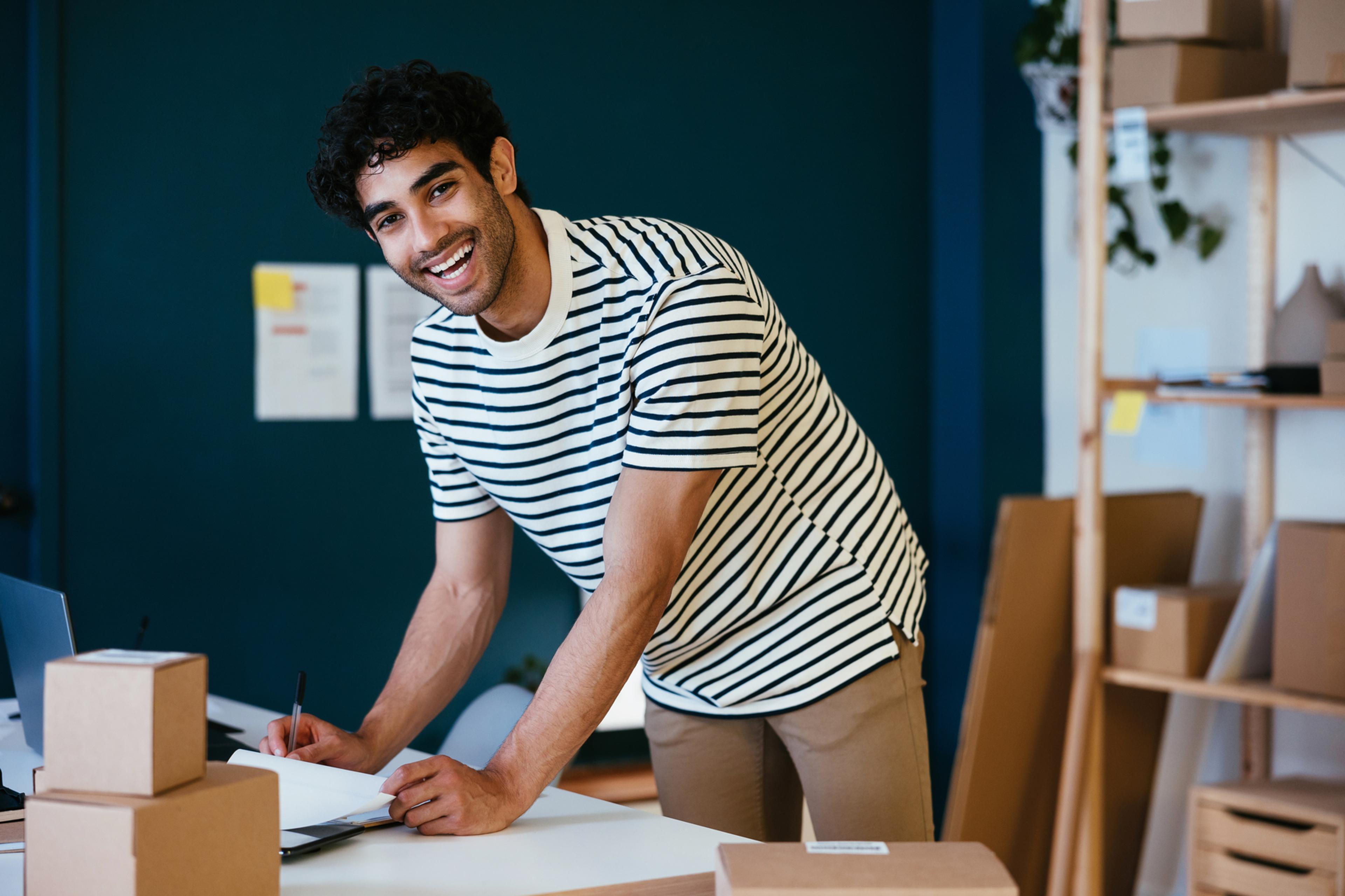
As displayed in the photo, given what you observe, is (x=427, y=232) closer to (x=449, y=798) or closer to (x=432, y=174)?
(x=432, y=174)

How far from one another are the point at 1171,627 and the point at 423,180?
6.25ft

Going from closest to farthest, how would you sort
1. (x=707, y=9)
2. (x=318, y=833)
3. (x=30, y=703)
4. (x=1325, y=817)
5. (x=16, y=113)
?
(x=318, y=833) < (x=30, y=703) < (x=1325, y=817) < (x=16, y=113) < (x=707, y=9)

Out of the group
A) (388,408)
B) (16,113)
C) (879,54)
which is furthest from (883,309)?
(16,113)

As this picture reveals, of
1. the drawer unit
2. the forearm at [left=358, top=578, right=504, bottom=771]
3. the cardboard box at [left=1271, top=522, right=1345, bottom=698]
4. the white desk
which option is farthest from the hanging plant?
the white desk

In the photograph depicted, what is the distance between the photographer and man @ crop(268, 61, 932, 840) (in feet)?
4.52

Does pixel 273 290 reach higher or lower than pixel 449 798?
higher

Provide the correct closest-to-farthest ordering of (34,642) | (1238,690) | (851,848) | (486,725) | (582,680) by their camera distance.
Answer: (851,848) < (582,680) < (34,642) < (486,725) < (1238,690)

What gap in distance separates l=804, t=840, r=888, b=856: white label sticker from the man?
1.21 ft

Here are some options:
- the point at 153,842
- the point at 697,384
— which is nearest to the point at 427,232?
the point at 697,384

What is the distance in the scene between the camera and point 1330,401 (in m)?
2.37

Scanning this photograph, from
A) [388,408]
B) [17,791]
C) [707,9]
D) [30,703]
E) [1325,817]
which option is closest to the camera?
[17,791]

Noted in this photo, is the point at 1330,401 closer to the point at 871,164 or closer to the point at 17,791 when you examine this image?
the point at 871,164

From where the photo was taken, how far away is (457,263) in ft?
4.83

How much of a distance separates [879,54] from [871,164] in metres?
0.32
